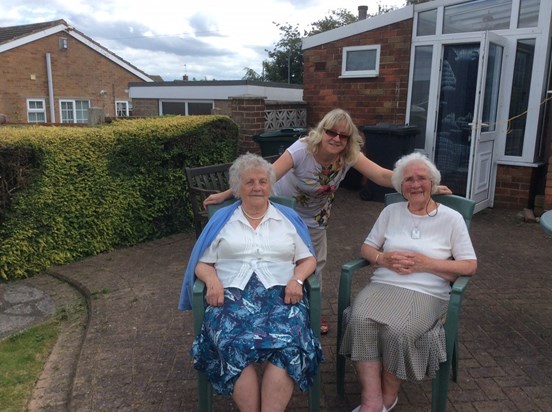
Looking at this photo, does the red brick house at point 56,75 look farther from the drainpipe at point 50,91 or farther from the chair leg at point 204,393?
the chair leg at point 204,393

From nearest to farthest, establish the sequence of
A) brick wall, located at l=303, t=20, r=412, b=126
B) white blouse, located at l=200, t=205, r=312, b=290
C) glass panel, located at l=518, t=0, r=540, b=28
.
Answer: white blouse, located at l=200, t=205, r=312, b=290, glass panel, located at l=518, t=0, r=540, b=28, brick wall, located at l=303, t=20, r=412, b=126

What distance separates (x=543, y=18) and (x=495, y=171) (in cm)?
201

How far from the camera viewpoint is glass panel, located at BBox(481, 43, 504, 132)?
6380 millimetres

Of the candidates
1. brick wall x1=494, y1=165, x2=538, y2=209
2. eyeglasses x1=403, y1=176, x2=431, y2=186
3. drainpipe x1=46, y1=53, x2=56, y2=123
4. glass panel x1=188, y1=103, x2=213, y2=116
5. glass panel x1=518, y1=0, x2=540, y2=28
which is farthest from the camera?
drainpipe x1=46, y1=53, x2=56, y2=123

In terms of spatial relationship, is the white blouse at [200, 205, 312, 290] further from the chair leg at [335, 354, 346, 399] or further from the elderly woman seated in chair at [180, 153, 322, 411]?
the chair leg at [335, 354, 346, 399]

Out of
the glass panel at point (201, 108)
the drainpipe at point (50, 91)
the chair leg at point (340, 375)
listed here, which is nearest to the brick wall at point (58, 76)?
the drainpipe at point (50, 91)

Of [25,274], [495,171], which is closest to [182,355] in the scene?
[25,274]

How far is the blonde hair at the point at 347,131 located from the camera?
2721 millimetres

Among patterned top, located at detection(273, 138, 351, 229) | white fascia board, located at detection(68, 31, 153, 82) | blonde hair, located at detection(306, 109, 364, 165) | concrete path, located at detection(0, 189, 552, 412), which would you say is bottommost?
concrete path, located at detection(0, 189, 552, 412)

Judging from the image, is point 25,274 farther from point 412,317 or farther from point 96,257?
point 412,317

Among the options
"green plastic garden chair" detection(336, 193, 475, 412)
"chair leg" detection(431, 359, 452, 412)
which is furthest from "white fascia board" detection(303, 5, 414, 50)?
"chair leg" detection(431, 359, 452, 412)

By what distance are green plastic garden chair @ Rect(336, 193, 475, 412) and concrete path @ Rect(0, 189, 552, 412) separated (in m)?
0.20

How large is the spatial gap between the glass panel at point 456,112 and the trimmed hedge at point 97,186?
313cm

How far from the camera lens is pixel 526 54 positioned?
6.58m
